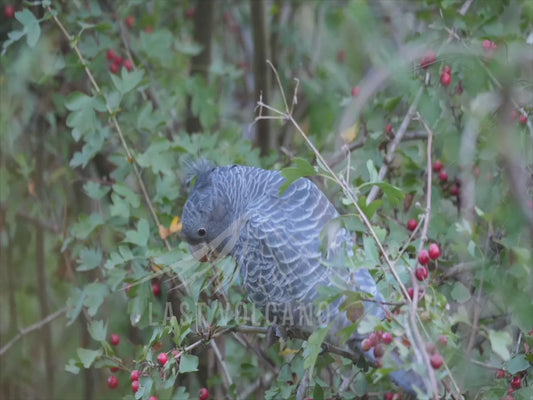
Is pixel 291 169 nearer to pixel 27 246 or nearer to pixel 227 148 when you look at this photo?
pixel 227 148

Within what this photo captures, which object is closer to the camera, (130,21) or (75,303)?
(75,303)

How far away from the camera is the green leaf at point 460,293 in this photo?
2.43 meters

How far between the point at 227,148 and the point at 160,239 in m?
0.48

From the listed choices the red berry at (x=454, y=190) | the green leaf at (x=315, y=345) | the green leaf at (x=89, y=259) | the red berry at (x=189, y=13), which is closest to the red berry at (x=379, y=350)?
the green leaf at (x=315, y=345)

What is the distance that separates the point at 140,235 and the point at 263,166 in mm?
726

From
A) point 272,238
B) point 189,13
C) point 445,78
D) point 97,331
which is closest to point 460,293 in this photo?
point 272,238

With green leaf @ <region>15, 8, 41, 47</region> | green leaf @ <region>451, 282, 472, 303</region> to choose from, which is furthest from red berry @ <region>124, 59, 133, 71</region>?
green leaf @ <region>451, 282, 472, 303</region>

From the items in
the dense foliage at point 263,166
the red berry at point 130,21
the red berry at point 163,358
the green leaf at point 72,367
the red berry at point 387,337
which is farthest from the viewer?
the red berry at point 130,21

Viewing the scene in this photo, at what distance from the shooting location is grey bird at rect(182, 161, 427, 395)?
2.32 m

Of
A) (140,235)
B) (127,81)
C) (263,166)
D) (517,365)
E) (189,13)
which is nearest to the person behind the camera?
(517,365)

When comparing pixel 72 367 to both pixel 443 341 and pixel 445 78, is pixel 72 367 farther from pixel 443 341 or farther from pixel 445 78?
pixel 445 78

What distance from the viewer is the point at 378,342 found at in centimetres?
189

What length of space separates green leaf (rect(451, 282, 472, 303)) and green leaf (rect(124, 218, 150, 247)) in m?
1.10

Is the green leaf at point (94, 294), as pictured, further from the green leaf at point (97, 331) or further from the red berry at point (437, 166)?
the red berry at point (437, 166)
